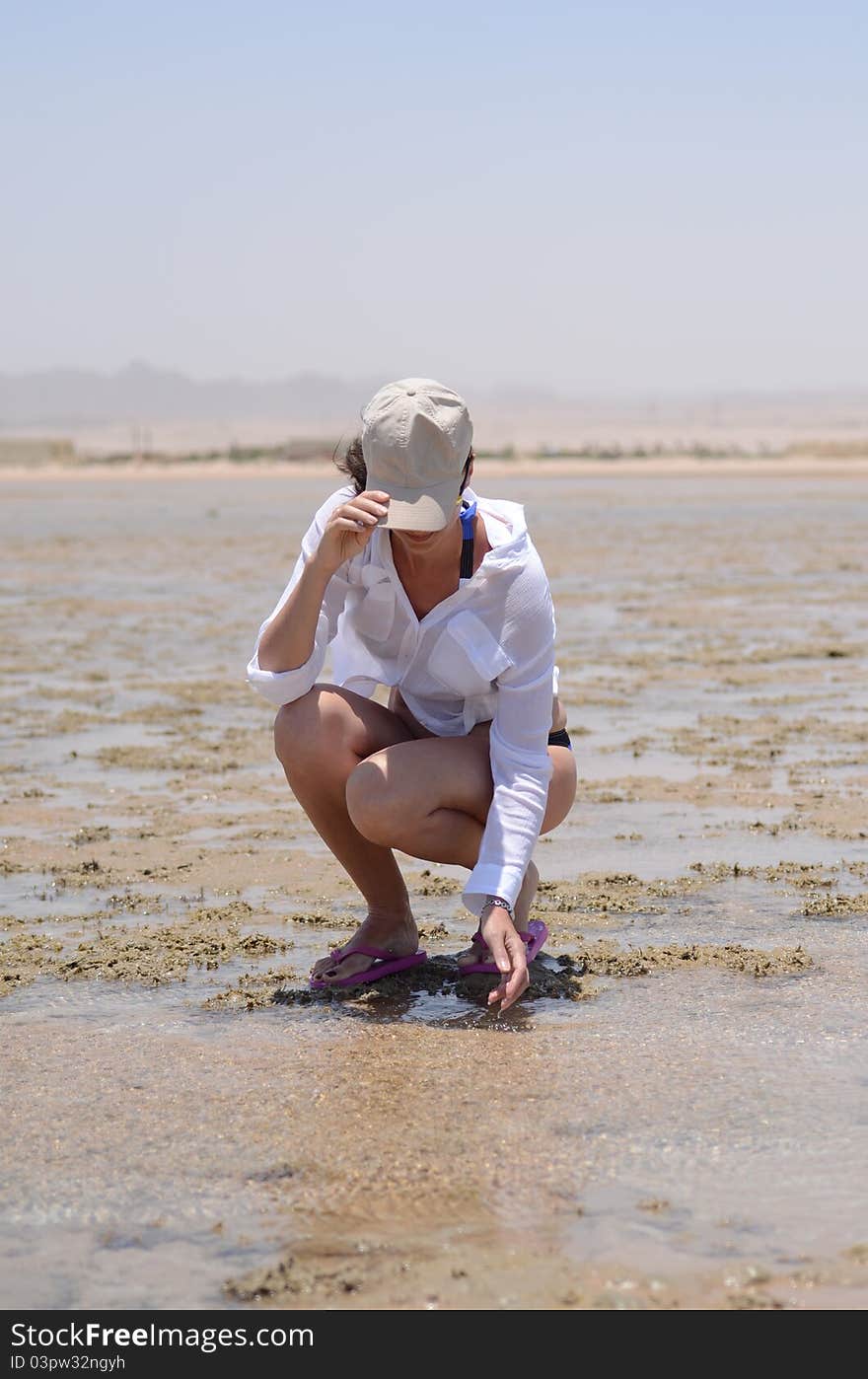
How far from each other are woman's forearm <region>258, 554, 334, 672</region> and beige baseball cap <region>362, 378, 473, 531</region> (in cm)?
22

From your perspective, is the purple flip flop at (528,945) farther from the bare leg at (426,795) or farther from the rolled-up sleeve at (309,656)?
the rolled-up sleeve at (309,656)

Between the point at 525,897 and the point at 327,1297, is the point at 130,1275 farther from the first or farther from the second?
the point at 525,897

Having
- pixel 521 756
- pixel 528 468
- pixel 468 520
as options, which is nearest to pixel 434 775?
pixel 521 756

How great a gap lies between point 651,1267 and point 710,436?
10842 centimetres

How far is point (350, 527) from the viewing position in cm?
350

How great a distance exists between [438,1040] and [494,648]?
2.72 feet

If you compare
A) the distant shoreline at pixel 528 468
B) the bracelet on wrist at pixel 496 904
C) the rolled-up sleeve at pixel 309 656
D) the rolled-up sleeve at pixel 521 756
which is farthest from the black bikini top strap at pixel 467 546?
the distant shoreline at pixel 528 468

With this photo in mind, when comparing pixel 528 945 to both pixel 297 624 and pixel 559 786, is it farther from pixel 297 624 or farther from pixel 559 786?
pixel 297 624

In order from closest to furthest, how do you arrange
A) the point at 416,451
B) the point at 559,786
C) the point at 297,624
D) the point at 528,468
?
the point at 416,451
the point at 297,624
the point at 559,786
the point at 528,468

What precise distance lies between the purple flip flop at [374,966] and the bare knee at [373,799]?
13.4 inches

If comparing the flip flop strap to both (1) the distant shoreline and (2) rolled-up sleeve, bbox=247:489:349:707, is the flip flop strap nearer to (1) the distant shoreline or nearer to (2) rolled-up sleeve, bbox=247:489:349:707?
(2) rolled-up sleeve, bbox=247:489:349:707

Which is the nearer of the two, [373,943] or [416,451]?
[416,451]

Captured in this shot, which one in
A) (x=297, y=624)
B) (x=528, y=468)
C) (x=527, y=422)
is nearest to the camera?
(x=297, y=624)
